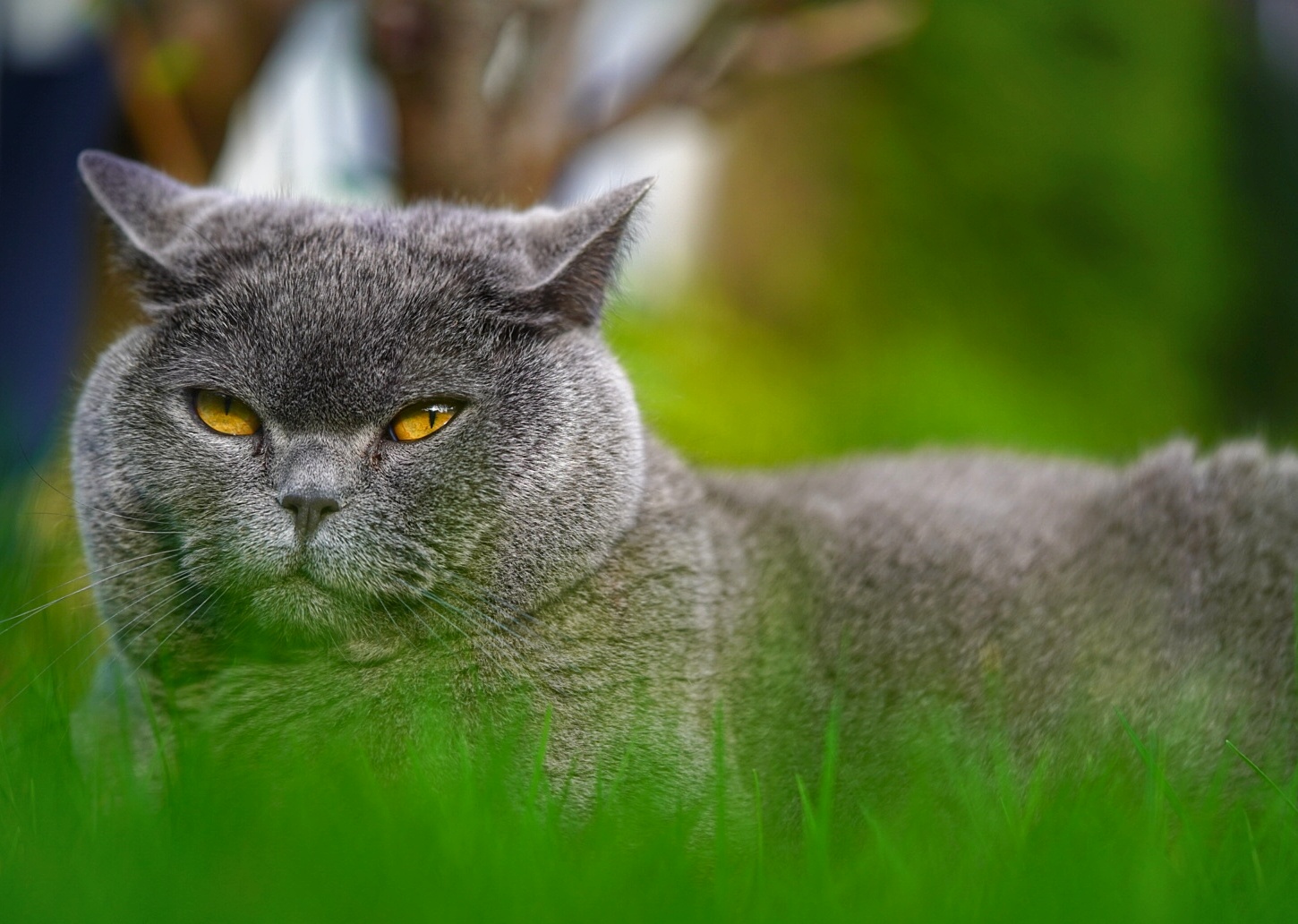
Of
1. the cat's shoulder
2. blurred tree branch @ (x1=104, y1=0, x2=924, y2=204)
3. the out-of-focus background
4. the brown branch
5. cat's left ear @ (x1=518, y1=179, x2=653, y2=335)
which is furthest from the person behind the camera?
the out-of-focus background

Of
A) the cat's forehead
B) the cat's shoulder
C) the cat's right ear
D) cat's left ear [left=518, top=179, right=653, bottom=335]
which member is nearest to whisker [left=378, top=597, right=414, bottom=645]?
the cat's forehead

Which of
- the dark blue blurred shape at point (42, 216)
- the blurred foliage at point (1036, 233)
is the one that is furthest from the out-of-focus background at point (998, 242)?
the dark blue blurred shape at point (42, 216)

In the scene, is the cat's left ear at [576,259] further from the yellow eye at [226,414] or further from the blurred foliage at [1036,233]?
the blurred foliage at [1036,233]

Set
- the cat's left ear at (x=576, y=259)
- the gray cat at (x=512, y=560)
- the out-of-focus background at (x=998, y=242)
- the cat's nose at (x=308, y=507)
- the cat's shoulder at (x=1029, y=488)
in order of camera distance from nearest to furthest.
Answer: the cat's nose at (x=308, y=507)
the gray cat at (x=512, y=560)
the cat's left ear at (x=576, y=259)
the cat's shoulder at (x=1029, y=488)
the out-of-focus background at (x=998, y=242)

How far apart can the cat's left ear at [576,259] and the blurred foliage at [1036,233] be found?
394 cm

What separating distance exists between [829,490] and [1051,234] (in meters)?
4.44

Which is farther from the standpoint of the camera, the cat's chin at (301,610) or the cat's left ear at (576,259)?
the cat's left ear at (576,259)

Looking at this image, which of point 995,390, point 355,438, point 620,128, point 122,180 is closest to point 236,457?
point 355,438

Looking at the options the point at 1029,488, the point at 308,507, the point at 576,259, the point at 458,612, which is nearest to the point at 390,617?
the point at 458,612

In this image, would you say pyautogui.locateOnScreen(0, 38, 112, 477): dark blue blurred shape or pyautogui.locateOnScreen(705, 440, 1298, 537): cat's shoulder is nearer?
pyautogui.locateOnScreen(705, 440, 1298, 537): cat's shoulder

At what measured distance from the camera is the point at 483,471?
5.93ft

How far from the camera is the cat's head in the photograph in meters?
1.74

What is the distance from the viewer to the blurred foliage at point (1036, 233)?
20.8ft

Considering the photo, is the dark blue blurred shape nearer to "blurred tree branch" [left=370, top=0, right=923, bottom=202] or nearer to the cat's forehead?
"blurred tree branch" [left=370, top=0, right=923, bottom=202]
